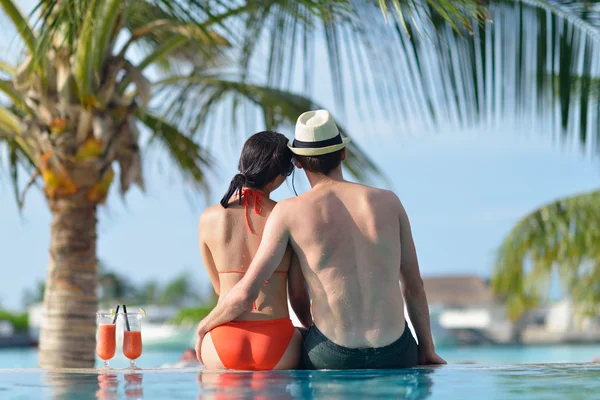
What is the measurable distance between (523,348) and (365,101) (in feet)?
121

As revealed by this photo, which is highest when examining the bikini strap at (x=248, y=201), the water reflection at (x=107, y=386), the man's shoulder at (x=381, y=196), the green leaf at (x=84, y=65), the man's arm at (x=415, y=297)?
the green leaf at (x=84, y=65)

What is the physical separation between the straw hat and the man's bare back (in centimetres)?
17

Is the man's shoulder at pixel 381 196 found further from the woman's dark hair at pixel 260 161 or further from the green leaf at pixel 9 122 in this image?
the green leaf at pixel 9 122

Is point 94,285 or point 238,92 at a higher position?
point 238,92

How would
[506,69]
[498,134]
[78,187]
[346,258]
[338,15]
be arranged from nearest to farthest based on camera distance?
[346,258] < [338,15] < [498,134] < [506,69] < [78,187]

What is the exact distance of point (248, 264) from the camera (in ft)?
10.5

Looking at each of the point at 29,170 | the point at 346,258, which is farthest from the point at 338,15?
the point at 29,170

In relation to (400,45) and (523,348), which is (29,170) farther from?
(523,348)

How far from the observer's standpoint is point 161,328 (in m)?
40.3

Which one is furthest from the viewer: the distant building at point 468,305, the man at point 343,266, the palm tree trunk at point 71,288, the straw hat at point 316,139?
the distant building at point 468,305

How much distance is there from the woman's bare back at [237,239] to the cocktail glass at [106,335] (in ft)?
1.74

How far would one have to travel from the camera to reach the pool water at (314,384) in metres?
2.34

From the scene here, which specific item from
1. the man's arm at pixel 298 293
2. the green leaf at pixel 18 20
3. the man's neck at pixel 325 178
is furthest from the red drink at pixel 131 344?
the green leaf at pixel 18 20

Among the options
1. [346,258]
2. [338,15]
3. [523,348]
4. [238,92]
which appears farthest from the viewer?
[523,348]
